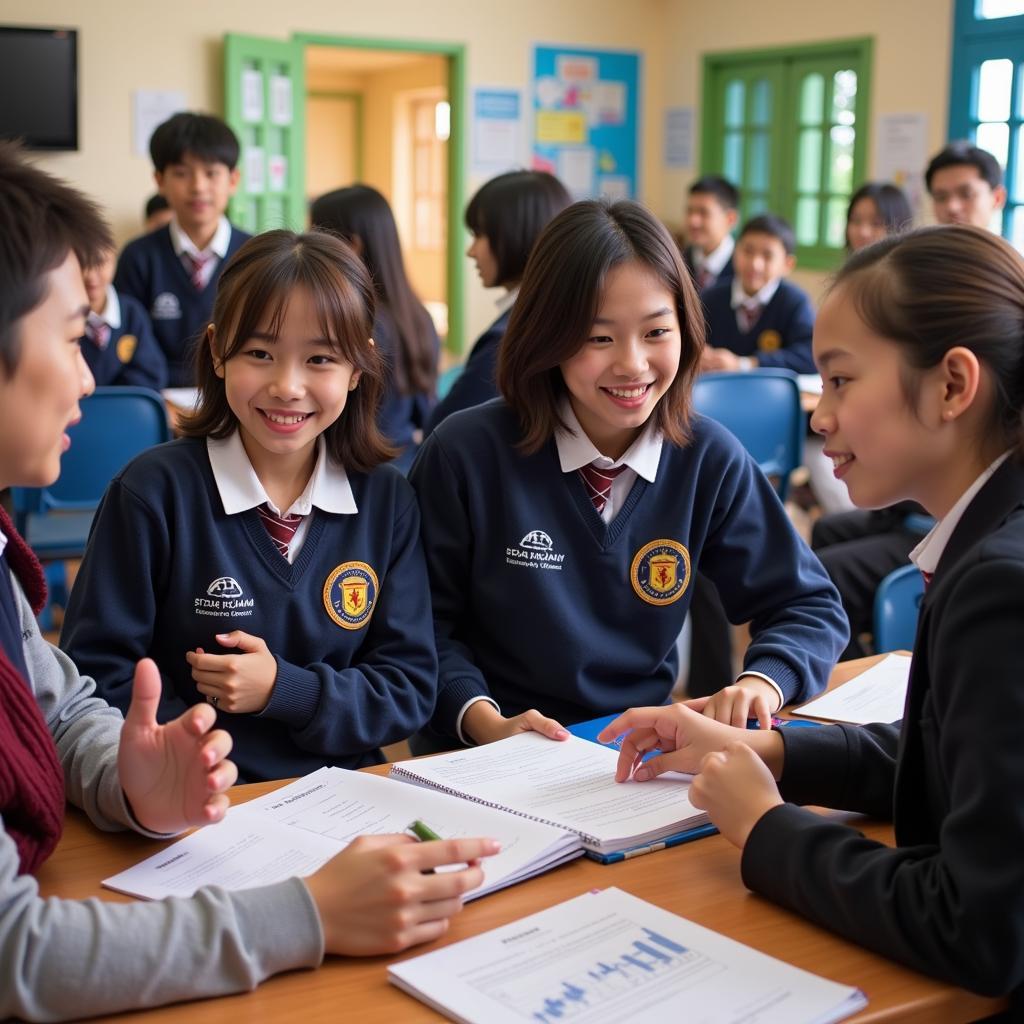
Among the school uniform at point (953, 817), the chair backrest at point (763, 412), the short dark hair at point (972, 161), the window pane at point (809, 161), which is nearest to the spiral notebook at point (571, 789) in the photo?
the school uniform at point (953, 817)

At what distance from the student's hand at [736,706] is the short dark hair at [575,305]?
419 millimetres

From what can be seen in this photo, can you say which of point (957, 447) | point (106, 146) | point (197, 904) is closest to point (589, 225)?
point (957, 447)

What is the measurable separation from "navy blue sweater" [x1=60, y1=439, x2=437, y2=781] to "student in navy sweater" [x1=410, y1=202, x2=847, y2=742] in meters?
0.11

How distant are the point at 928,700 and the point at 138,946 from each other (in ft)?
2.18

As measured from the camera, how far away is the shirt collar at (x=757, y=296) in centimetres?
516

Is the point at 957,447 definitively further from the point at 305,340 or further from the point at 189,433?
the point at 189,433

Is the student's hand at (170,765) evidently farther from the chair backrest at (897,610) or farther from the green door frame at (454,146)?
the green door frame at (454,146)

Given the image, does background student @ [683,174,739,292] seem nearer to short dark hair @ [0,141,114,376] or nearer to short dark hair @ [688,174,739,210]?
short dark hair @ [688,174,739,210]

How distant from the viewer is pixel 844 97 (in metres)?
7.48

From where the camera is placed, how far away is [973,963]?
3.22ft

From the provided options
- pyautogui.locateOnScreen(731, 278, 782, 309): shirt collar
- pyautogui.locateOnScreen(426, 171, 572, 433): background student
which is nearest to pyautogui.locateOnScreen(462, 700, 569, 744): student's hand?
pyautogui.locateOnScreen(426, 171, 572, 433): background student

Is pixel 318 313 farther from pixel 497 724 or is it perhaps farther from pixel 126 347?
pixel 126 347

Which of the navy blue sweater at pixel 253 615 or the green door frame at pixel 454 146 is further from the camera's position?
the green door frame at pixel 454 146

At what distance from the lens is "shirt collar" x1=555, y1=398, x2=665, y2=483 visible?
180cm
